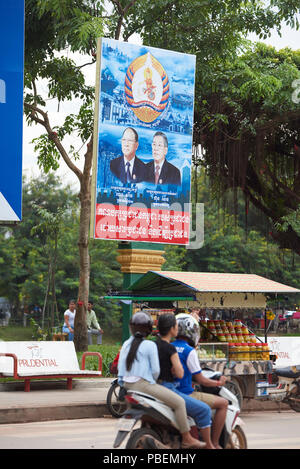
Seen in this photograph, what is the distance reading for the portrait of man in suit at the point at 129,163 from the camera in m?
18.3

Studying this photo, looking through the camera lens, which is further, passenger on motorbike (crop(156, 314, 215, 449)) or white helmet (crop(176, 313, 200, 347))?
white helmet (crop(176, 313, 200, 347))

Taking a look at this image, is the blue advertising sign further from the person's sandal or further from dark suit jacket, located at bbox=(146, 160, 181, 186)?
the person's sandal

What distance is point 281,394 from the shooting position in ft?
47.1

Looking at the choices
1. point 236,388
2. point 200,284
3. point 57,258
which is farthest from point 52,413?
point 57,258

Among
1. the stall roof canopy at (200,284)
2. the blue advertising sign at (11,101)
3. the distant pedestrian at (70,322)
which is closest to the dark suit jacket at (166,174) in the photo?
the stall roof canopy at (200,284)

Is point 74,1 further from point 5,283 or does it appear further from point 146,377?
point 5,283

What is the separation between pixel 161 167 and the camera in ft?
62.7

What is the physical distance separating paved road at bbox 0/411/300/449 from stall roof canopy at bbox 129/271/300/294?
216 cm

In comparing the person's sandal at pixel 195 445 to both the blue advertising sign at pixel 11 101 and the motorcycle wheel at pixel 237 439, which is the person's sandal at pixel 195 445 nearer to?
the motorcycle wheel at pixel 237 439

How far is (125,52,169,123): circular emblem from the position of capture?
1877cm

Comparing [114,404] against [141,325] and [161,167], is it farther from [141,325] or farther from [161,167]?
[161,167]

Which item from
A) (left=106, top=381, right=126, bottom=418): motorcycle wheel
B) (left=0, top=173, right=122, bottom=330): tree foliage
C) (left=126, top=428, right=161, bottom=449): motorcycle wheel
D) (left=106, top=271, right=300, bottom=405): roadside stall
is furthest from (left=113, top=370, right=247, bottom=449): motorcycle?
(left=0, top=173, right=122, bottom=330): tree foliage

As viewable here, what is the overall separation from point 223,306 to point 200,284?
84 centimetres

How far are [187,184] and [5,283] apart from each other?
35.4 m
